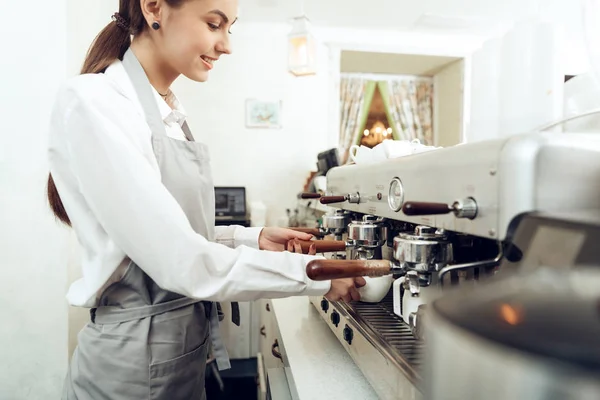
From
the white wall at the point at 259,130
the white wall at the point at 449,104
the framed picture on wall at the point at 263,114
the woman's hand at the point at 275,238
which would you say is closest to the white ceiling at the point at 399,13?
the white wall at the point at 259,130

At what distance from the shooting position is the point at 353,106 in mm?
3645

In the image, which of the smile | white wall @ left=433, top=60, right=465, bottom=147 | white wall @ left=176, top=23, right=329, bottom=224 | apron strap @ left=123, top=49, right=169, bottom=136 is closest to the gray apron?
apron strap @ left=123, top=49, right=169, bottom=136

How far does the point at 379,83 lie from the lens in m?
3.71

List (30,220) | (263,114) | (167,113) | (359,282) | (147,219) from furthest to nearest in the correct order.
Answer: (263,114)
(30,220)
(167,113)
(359,282)
(147,219)

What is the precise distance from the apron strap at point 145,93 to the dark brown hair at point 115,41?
1.8 inches

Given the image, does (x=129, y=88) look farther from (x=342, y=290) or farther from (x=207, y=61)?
(x=342, y=290)

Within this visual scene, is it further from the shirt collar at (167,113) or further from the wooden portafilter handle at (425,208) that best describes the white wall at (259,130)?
the wooden portafilter handle at (425,208)

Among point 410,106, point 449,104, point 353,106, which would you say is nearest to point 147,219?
point 353,106

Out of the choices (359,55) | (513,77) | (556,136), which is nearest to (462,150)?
(556,136)

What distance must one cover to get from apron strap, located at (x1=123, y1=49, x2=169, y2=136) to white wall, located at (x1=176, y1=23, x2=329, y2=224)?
2149 mm

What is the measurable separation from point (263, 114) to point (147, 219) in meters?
2.45

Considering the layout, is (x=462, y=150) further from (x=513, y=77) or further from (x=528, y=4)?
(x=528, y=4)

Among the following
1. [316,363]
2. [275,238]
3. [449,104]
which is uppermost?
[449,104]

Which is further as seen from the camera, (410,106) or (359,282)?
(410,106)
